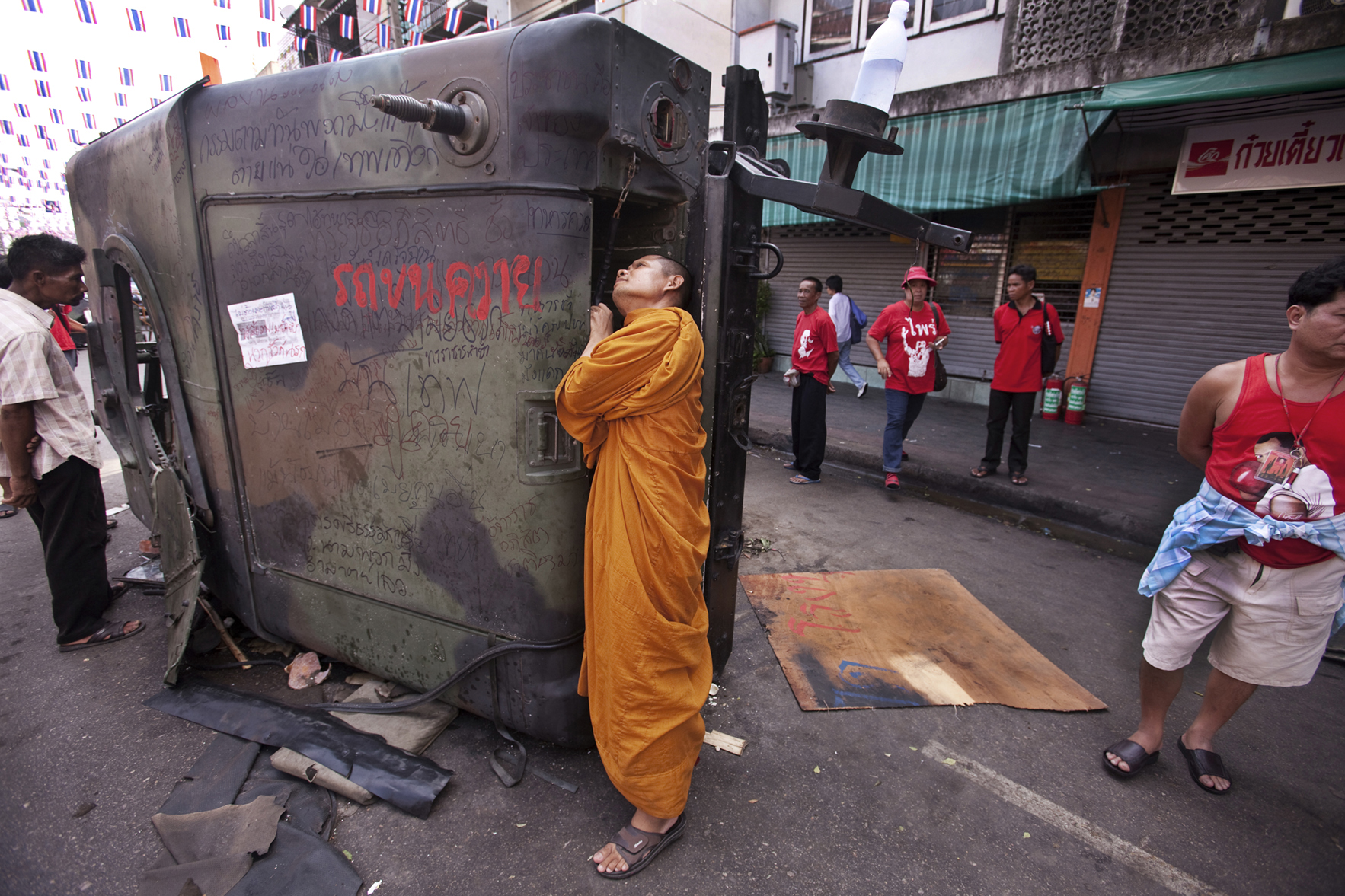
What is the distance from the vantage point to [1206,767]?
245cm

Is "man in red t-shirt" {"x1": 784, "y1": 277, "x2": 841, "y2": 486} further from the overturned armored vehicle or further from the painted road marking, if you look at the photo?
the painted road marking

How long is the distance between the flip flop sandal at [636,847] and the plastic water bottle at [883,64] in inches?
91.8

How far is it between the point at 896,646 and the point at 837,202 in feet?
7.45

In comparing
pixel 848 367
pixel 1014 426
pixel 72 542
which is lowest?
pixel 72 542

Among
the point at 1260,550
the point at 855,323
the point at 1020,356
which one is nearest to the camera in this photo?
the point at 1260,550

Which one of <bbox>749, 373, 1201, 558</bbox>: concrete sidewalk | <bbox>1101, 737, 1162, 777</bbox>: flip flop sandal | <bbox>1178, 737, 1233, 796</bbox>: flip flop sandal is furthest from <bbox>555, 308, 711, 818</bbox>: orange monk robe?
<bbox>749, 373, 1201, 558</bbox>: concrete sidewalk

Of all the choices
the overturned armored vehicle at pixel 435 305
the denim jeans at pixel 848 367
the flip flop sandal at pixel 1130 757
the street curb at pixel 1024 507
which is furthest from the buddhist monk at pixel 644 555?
the denim jeans at pixel 848 367

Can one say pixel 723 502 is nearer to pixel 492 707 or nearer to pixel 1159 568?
pixel 492 707

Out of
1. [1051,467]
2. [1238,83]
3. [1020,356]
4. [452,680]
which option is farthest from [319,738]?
[1238,83]

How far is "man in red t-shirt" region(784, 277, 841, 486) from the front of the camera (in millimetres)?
5586

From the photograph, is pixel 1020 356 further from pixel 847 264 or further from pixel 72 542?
pixel 72 542

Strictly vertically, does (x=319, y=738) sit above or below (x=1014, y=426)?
below

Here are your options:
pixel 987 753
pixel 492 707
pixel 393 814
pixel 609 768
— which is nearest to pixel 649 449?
pixel 609 768

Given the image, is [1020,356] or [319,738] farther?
[1020,356]
